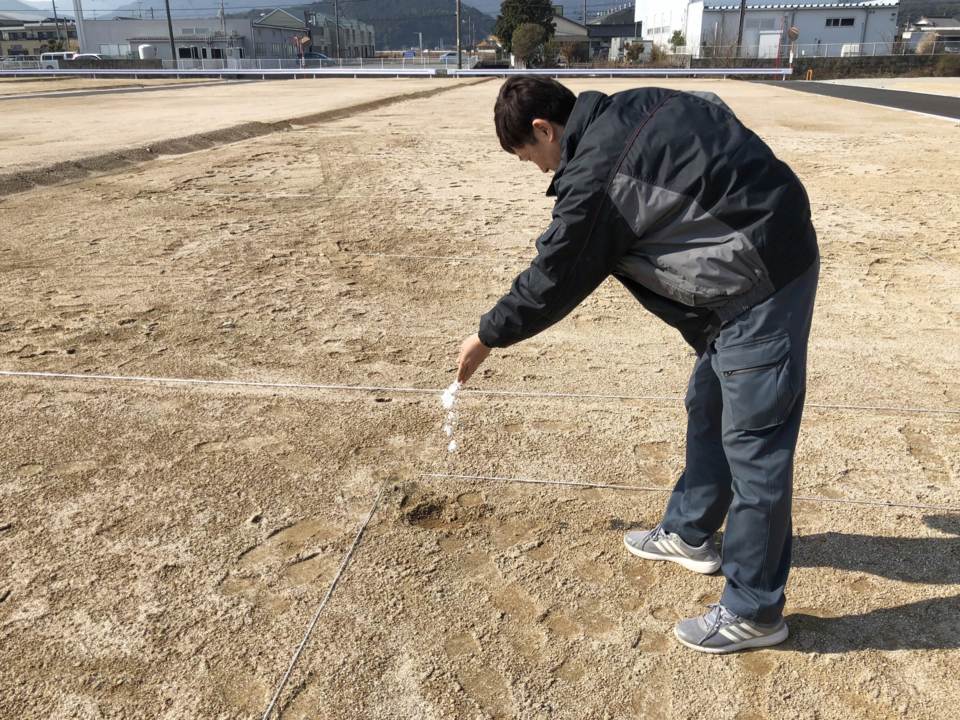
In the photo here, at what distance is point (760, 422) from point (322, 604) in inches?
54.2

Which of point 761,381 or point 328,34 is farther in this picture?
point 328,34

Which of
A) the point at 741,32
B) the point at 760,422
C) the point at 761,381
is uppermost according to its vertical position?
the point at 741,32

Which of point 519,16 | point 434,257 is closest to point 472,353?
point 434,257

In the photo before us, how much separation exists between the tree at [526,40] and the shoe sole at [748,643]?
53.7 m

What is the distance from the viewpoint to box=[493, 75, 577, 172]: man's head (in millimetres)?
1951

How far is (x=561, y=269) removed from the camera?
76.2 inches

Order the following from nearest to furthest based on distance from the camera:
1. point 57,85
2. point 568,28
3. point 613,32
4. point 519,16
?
point 57,85 → point 519,16 → point 568,28 → point 613,32

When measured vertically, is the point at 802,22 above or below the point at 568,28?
below

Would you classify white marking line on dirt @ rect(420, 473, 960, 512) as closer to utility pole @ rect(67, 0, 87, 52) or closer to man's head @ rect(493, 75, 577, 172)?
man's head @ rect(493, 75, 577, 172)

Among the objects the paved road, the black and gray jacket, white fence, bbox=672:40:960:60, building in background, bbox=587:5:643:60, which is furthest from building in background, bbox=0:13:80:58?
the black and gray jacket

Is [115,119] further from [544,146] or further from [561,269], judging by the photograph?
[561,269]

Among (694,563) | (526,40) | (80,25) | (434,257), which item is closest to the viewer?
(694,563)

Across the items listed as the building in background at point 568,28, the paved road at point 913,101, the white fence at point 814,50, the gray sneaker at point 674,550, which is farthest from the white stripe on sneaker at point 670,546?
the building in background at point 568,28

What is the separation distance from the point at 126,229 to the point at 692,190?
6.08 meters
